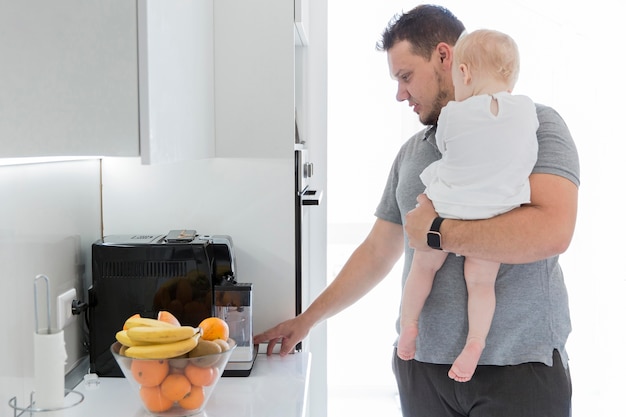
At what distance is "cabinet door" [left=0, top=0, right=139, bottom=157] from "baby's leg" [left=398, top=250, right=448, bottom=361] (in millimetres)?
853

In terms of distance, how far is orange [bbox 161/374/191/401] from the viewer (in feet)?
4.75

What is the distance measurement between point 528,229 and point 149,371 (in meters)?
0.88

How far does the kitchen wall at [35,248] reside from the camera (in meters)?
1.40

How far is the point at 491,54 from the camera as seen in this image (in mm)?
1686

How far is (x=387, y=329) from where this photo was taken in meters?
3.53

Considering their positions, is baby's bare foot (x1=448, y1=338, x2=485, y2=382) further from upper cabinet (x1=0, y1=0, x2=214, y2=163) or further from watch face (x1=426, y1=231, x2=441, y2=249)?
upper cabinet (x1=0, y1=0, x2=214, y2=163)

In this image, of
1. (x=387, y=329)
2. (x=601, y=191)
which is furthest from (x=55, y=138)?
(x=601, y=191)

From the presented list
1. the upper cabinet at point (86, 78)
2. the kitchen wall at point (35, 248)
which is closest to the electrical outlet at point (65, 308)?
the kitchen wall at point (35, 248)

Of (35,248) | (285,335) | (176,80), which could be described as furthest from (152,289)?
(176,80)

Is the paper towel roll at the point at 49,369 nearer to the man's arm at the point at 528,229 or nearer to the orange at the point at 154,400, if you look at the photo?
the orange at the point at 154,400

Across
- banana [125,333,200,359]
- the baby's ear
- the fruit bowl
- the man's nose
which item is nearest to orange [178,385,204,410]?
the fruit bowl

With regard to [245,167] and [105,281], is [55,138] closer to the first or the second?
[105,281]

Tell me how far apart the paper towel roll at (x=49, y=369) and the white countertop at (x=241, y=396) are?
1.09ft

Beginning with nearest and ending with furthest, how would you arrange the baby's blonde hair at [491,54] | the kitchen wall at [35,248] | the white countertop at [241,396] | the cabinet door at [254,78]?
the kitchen wall at [35,248] → the white countertop at [241,396] → the baby's blonde hair at [491,54] → the cabinet door at [254,78]
